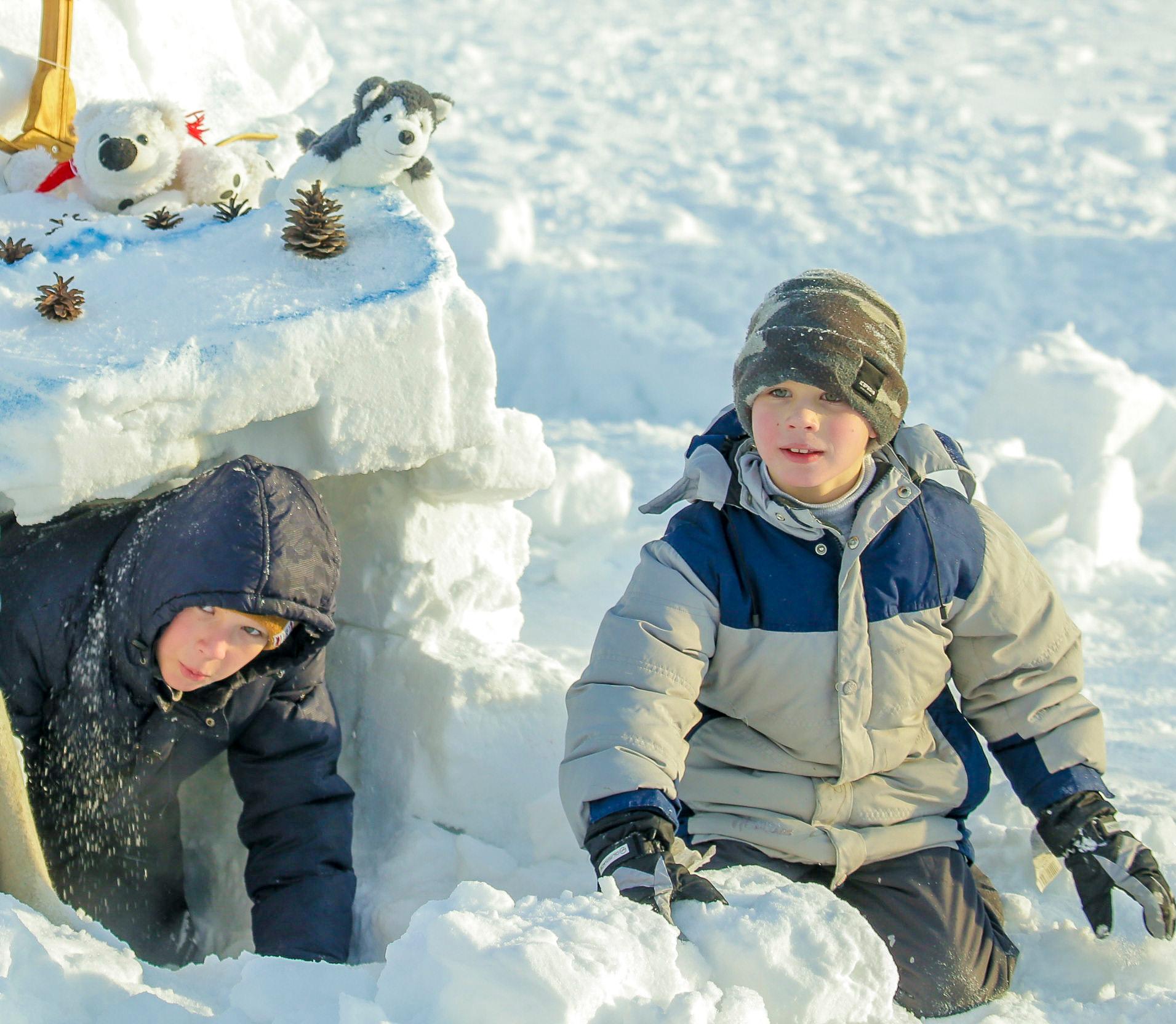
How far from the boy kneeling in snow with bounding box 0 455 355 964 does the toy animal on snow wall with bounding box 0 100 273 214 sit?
0.69m

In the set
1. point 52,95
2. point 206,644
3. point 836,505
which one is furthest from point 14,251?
point 836,505

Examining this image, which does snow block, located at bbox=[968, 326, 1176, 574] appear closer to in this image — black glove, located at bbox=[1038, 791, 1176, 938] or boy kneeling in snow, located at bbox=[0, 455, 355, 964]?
black glove, located at bbox=[1038, 791, 1176, 938]

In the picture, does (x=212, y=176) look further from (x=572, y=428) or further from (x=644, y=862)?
(x=572, y=428)

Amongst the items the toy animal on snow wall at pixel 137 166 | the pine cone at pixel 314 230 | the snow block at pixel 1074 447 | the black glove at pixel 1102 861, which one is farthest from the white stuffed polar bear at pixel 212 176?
the snow block at pixel 1074 447

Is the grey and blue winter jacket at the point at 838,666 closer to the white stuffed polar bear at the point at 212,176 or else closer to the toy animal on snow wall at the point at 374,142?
the toy animal on snow wall at the point at 374,142

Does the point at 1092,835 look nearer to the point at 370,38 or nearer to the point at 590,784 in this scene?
the point at 590,784

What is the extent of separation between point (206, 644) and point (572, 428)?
8.87 ft

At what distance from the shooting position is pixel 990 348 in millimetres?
5145

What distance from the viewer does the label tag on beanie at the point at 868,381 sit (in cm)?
181

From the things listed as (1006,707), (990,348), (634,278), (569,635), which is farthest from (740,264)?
(1006,707)

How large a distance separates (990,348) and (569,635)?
8.92ft

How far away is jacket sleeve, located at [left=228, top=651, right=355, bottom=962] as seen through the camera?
194cm

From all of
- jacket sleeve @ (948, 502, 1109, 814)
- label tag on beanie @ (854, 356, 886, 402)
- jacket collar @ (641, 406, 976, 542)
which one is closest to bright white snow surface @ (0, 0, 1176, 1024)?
jacket sleeve @ (948, 502, 1109, 814)

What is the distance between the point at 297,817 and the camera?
Result: 2.01 meters
